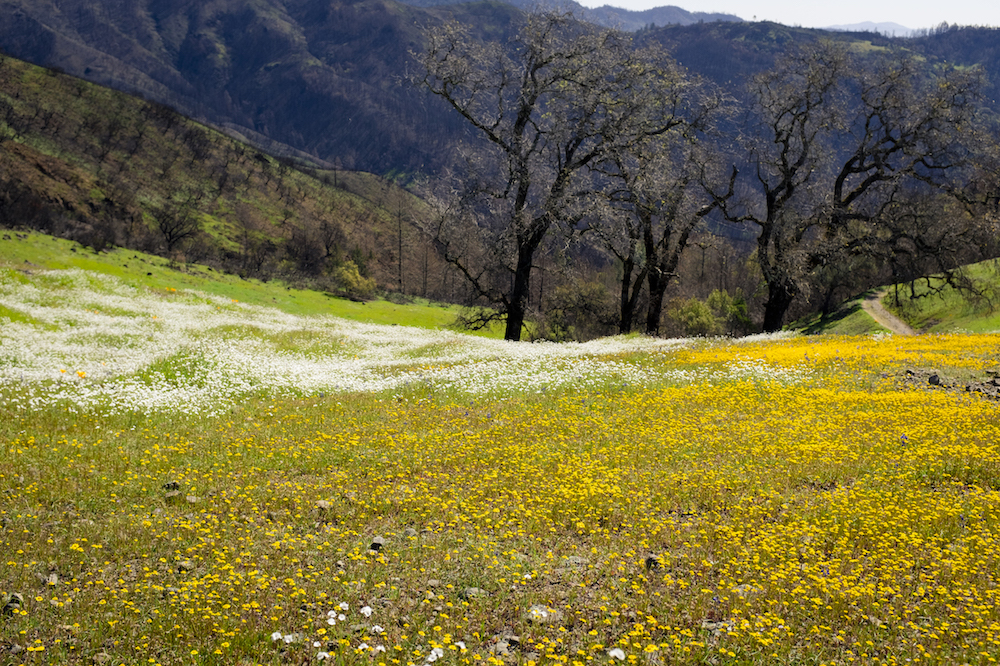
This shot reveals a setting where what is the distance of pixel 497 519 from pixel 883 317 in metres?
35.1

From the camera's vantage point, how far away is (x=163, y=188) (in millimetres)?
156125

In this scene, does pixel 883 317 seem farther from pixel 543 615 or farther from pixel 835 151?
pixel 543 615

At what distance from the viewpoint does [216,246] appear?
5330 inches

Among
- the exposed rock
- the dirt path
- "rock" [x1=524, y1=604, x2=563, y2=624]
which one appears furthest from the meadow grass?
"rock" [x1=524, y1=604, x2=563, y2=624]

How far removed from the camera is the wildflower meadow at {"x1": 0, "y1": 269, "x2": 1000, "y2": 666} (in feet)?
18.1

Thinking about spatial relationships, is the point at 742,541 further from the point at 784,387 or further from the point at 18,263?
the point at 18,263

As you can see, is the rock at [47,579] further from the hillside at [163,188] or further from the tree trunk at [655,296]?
the hillside at [163,188]

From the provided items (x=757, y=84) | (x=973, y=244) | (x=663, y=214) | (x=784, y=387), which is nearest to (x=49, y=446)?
(x=784, y=387)

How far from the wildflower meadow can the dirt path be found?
1734 cm

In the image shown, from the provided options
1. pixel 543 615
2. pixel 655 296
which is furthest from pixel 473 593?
pixel 655 296

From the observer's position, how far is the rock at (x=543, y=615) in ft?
19.1

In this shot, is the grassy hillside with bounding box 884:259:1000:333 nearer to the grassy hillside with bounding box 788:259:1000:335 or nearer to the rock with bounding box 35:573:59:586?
the grassy hillside with bounding box 788:259:1000:335

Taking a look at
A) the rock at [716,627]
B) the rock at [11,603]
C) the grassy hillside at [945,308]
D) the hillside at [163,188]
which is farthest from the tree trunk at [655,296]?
the hillside at [163,188]

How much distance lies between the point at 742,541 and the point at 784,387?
31.8 feet
